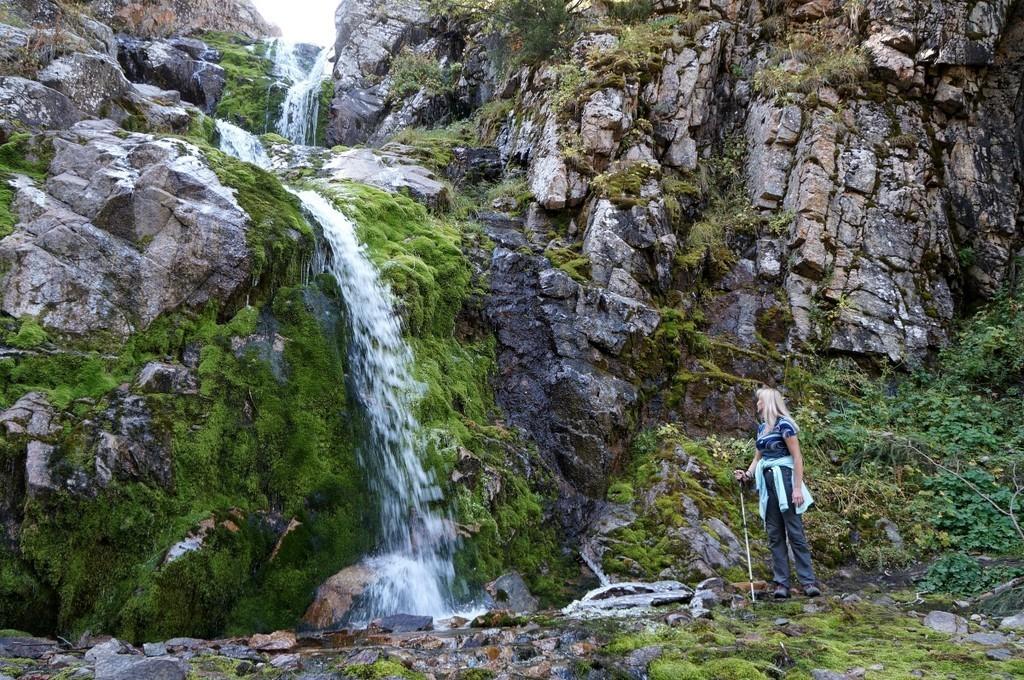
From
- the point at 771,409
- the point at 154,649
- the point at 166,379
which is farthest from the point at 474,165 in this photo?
the point at 154,649

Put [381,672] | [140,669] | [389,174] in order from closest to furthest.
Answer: [140,669]
[381,672]
[389,174]

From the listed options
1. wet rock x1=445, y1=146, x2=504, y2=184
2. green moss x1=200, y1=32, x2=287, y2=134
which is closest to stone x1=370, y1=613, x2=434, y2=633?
wet rock x1=445, y1=146, x2=504, y2=184

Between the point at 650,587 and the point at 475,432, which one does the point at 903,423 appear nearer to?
the point at 650,587

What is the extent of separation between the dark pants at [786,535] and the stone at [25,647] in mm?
5635

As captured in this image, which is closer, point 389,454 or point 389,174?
point 389,454

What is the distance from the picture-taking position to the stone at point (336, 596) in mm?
5438

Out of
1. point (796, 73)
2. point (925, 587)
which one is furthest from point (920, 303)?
point (925, 587)

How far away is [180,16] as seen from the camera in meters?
19.5

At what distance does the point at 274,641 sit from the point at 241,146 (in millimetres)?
10190

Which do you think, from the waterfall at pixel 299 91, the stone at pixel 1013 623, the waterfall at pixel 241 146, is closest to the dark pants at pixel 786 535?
the stone at pixel 1013 623

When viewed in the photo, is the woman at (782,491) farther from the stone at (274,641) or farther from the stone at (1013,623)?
the stone at (274,641)

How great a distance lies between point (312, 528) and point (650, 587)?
334 centimetres

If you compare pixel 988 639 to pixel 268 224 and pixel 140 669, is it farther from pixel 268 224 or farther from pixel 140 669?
pixel 268 224

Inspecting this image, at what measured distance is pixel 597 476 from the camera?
8484mm
